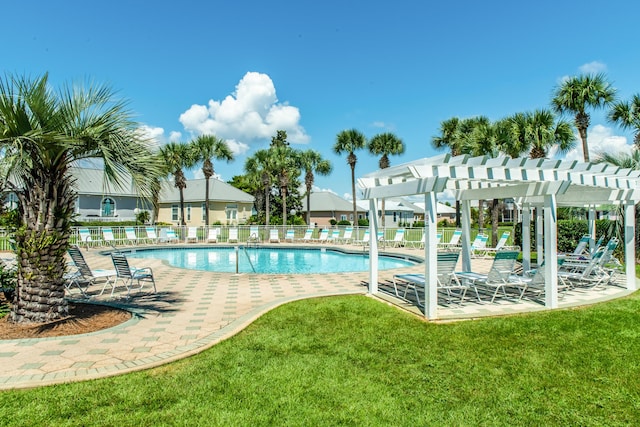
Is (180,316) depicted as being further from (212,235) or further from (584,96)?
(584,96)

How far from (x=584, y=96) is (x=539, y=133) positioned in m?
2.58

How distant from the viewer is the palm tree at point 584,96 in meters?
18.8

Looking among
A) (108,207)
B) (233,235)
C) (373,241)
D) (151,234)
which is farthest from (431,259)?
(108,207)

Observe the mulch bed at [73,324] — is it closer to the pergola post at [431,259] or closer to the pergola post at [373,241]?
the pergola post at [373,241]

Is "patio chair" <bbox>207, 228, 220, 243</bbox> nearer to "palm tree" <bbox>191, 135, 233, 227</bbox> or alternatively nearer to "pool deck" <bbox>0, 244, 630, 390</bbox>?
"palm tree" <bbox>191, 135, 233, 227</bbox>

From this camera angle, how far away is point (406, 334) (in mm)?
5684

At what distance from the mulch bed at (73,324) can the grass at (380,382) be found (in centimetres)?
218

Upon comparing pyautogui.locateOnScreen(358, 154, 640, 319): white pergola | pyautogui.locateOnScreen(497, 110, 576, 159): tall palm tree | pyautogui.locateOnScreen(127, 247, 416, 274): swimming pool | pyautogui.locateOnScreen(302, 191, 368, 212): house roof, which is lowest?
pyautogui.locateOnScreen(127, 247, 416, 274): swimming pool

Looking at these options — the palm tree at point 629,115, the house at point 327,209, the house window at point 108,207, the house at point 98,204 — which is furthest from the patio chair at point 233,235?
the house at point 327,209

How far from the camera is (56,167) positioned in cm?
591

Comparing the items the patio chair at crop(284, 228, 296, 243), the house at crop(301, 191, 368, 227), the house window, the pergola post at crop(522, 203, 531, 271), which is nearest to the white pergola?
the pergola post at crop(522, 203, 531, 271)

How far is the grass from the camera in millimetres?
3395

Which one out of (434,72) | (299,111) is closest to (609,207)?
(434,72)

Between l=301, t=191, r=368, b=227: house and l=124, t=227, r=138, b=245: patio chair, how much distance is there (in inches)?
1038
